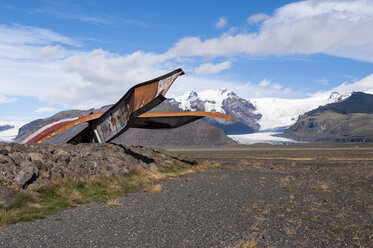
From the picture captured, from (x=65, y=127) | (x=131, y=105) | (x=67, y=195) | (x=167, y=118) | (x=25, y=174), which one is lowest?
(x=67, y=195)

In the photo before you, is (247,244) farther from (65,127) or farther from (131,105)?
(65,127)

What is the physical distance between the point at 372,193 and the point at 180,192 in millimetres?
11496

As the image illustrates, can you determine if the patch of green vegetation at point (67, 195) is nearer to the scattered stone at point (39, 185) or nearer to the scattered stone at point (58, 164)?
the scattered stone at point (39, 185)

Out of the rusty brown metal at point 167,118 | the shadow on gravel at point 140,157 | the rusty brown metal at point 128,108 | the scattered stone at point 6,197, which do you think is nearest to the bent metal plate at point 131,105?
the rusty brown metal at point 128,108

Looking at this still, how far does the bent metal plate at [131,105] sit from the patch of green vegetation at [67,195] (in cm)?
549

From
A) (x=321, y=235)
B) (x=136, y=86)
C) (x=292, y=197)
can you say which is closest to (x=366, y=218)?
(x=321, y=235)

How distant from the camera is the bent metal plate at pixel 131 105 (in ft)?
84.2

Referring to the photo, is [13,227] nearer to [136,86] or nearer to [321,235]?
[321,235]

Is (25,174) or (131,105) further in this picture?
(131,105)

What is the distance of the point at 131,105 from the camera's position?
2767 cm

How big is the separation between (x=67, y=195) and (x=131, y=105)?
12.3m

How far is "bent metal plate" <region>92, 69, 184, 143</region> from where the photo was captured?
2567cm

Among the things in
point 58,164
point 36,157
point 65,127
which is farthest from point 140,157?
point 36,157

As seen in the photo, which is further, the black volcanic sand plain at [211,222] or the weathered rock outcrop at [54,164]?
the weathered rock outcrop at [54,164]
